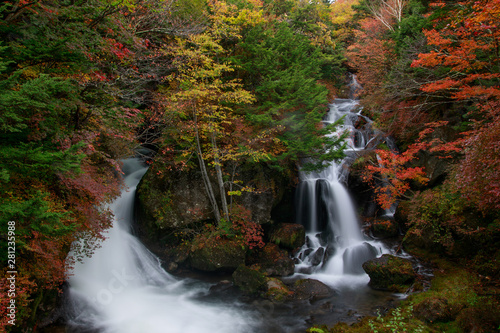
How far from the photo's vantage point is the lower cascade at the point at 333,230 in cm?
1011

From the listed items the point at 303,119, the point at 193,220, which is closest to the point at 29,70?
the point at 193,220

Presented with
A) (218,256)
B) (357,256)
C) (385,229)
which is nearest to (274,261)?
(218,256)

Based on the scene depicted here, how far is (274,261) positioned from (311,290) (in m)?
2.10

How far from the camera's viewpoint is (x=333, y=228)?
1222 centimetres

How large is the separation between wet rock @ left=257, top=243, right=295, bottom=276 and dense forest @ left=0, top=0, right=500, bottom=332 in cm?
100

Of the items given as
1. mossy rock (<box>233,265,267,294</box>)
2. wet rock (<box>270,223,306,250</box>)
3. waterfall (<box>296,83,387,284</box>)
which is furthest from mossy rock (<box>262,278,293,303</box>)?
wet rock (<box>270,223,306,250</box>)

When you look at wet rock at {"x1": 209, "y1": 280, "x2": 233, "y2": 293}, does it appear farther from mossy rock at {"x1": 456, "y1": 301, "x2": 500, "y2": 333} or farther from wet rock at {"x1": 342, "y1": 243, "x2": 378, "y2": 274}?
mossy rock at {"x1": 456, "y1": 301, "x2": 500, "y2": 333}

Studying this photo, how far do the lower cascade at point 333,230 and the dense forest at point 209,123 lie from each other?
144 cm

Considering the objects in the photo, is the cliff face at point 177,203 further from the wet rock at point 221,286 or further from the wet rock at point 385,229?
the wet rock at point 385,229

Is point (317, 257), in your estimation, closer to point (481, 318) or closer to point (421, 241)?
point (421, 241)

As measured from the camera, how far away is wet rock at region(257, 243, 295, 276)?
993 cm

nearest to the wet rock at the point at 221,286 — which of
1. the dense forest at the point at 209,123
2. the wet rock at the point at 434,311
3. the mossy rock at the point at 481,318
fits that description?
the dense forest at the point at 209,123

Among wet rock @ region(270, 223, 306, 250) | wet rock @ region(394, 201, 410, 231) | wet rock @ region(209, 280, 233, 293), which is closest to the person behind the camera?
wet rock @ region(209, 280, 233, 293)

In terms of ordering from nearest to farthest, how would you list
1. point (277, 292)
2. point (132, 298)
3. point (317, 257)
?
point (132, 298) → point (277, 292) → point (317, 257)
